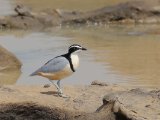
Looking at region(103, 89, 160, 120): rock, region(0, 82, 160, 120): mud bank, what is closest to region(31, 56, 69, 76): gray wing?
region(0, 82, 160, 120): mud bank

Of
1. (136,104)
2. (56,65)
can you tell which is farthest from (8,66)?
(136,104)

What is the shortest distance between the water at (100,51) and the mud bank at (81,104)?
5.46 ft

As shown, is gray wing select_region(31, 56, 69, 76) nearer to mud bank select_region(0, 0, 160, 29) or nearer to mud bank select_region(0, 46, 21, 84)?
mud bank select_region(0, 46, 21, 84)

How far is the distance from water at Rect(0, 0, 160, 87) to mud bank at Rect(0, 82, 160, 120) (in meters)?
1.66

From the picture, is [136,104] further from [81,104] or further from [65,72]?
[65,72]

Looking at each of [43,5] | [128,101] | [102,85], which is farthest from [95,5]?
[128,101]

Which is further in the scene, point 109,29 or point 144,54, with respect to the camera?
point 109,29

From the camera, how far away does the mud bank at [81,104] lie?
19.4 ft

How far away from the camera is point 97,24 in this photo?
58.9ft

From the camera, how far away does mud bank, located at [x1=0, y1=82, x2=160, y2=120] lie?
19.4ft

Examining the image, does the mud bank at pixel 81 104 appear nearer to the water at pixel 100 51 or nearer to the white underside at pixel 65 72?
the white underside at pixel 65 72

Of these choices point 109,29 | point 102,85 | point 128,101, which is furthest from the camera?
point 109,29

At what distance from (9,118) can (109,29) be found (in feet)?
36.9

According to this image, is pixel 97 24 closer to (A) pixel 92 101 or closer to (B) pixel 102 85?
(B) pixel 102 85
